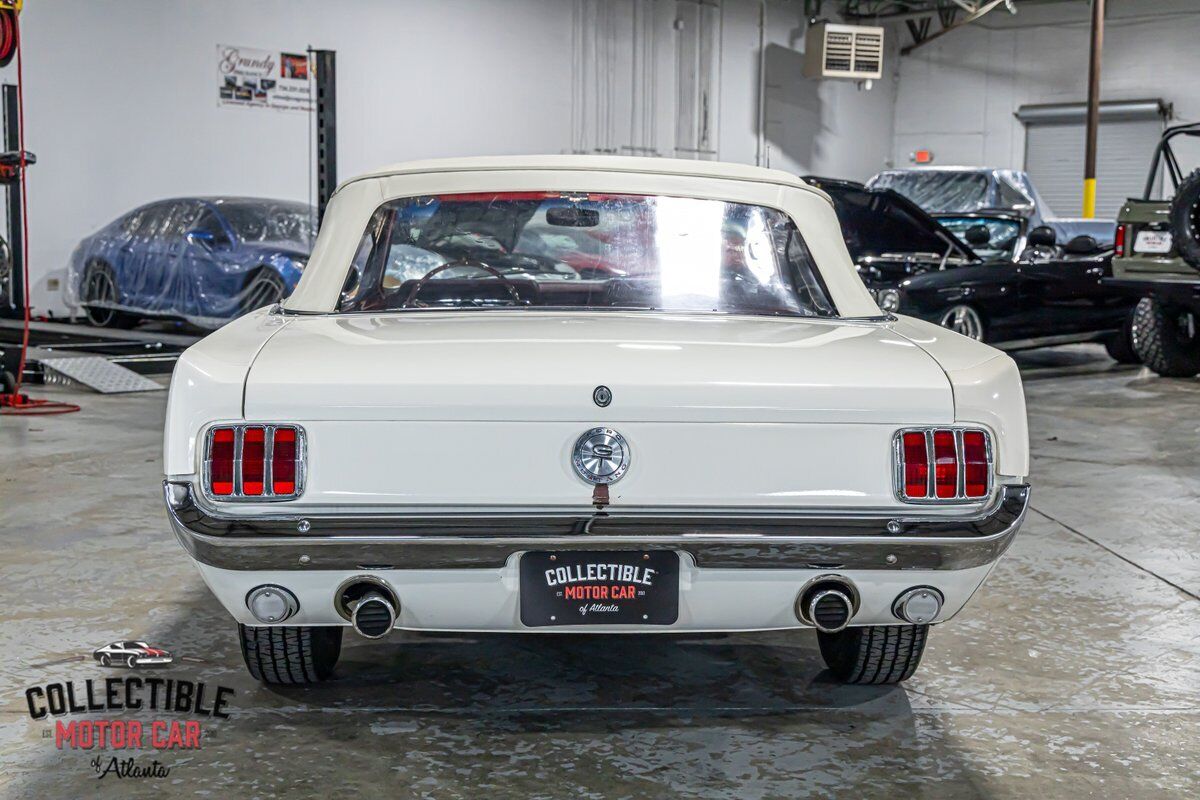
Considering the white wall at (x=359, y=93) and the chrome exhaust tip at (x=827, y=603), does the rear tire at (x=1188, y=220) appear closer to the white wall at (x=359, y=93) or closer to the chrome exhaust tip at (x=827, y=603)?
the chrome exhaust tip at (x=827, y=603)

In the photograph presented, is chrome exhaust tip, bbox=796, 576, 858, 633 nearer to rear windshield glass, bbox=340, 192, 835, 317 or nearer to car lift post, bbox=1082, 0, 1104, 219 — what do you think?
rear windshield glass, bbox=340, 192, 835, 317

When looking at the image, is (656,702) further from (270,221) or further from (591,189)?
(270,221)

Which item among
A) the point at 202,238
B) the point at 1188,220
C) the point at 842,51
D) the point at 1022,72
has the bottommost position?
the point at 202,238

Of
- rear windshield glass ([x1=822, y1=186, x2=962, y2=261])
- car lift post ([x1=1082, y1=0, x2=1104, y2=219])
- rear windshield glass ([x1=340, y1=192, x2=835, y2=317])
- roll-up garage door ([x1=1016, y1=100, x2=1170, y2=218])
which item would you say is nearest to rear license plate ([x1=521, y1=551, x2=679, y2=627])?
rear windshield glass ([x1=340, y1=192, x2=835, y2=317])

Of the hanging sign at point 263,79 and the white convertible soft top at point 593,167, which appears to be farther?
the hanging sign at point 263,79

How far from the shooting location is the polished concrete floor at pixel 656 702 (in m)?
2.59

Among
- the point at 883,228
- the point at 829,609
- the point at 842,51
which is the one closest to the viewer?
the point at 829,609

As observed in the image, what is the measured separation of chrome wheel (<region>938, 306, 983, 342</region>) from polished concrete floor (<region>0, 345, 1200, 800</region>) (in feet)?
15.8

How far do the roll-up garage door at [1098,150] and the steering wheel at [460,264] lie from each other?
20214mm

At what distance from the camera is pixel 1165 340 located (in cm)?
1014

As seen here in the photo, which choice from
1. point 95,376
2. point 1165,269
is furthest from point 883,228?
point 95,376

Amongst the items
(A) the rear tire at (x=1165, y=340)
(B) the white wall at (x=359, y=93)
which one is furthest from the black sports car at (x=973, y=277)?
(B) the white wall at (x=359, y=93)

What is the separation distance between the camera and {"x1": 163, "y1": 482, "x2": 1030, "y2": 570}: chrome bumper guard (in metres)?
2.41

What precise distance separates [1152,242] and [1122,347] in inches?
75.3
